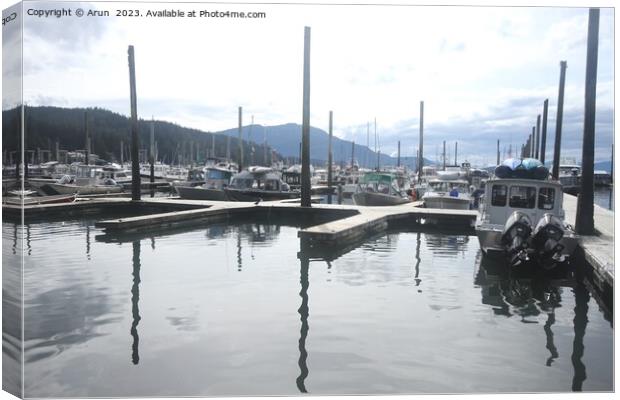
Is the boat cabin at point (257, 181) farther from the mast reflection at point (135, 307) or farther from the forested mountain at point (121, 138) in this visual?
the forested mountain at point (121, 138)

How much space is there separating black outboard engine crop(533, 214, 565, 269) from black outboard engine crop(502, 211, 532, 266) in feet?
0.80

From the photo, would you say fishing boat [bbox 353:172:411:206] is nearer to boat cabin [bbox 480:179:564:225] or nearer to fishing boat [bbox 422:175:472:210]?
fishing boat [bbox 422:175:472:210]

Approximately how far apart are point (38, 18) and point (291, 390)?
4.41 meters

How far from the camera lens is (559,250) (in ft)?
38.0

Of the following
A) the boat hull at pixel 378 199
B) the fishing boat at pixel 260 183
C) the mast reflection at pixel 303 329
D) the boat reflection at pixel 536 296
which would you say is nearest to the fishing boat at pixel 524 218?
the boat reflection at pixel 536 296

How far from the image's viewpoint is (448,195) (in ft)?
87.8

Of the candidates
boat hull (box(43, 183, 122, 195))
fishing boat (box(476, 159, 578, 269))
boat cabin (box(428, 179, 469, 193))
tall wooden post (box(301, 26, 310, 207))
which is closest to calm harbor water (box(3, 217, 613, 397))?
fishing boat (box(476, 159, 578, 269))

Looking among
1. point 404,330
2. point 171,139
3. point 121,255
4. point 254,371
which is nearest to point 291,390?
point 254,371

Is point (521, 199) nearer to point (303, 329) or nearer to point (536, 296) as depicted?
point (536, 296)

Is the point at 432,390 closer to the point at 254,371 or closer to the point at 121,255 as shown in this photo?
the point at 254,371

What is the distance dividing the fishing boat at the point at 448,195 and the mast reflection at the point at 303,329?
1343cm

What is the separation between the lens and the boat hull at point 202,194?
31.6 metres

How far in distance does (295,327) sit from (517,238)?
21.4 feet

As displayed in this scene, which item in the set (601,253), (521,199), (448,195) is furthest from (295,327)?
(448,195)
